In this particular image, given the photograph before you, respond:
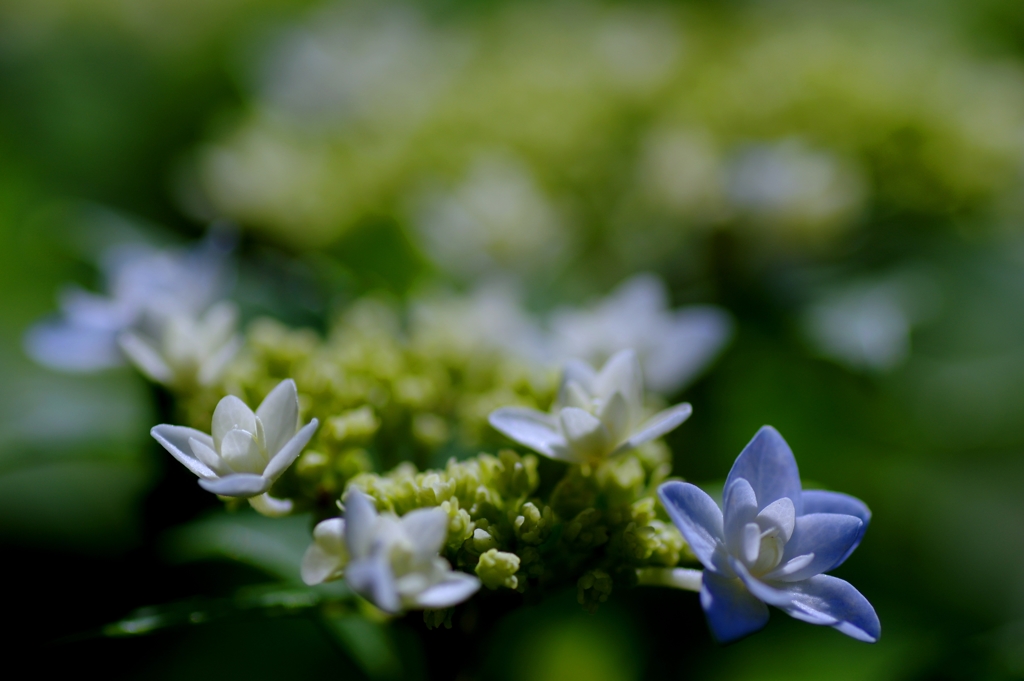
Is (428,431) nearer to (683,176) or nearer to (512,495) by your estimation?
(512,495)

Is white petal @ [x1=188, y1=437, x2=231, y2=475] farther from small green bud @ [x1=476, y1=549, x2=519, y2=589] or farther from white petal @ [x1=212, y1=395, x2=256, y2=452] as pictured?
small green bud @ [x1=476, y1=549, x2=519, y2=589]

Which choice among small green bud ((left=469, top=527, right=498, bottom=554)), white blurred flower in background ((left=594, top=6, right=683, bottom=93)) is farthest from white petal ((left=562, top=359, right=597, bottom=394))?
white blurred flower in background ((left=594, top=6, right=683, bottom=93))

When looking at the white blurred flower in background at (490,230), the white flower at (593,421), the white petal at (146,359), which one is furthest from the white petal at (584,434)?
the white blurred flower in background at (490,230)

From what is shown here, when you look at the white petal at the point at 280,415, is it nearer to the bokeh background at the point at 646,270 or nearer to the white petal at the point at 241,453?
the white petal at the point at 241,453

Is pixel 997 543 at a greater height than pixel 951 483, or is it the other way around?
pixel 951 483

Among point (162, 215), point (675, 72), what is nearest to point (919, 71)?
point (675, 72)

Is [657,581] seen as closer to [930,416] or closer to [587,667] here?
[587,667]
